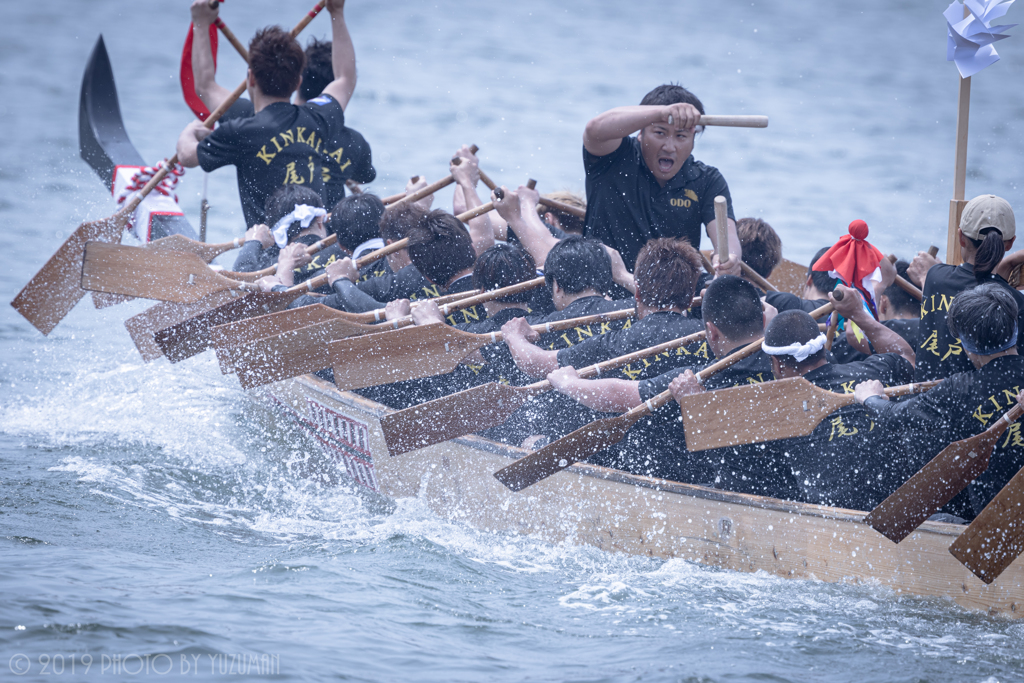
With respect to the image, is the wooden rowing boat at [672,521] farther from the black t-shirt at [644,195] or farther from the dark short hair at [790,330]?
the black t-shirt at [644,195]

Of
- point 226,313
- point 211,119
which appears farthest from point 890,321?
point 211,119

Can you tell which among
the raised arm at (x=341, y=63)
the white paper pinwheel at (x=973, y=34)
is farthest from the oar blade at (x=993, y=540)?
the raised arm at (x=341, y=63)

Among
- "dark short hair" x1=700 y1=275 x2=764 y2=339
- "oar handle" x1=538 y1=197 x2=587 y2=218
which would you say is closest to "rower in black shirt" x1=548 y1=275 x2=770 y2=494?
"dark short hair" x1=700 y1=275 x2=764 y2=339

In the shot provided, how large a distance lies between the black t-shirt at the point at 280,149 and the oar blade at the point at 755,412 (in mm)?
2966

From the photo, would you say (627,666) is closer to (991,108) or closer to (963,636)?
(963,636)

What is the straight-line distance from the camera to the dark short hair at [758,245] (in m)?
4.66

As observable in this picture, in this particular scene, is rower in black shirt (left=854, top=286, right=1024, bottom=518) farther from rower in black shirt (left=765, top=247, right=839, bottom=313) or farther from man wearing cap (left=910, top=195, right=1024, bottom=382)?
rower in black shirt (left=765, top=247, right=839, bottom=313)

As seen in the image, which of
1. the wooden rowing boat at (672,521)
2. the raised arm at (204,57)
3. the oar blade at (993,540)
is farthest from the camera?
the raised arm at (204,57)

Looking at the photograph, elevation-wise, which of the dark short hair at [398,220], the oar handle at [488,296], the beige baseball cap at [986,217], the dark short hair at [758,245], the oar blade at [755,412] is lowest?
the oar blade at [755,412]

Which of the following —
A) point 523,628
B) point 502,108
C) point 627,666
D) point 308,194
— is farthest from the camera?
point 502,108

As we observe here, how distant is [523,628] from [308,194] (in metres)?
2.91

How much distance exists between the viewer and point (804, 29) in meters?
20.8

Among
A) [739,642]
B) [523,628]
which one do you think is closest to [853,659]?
[739,642]

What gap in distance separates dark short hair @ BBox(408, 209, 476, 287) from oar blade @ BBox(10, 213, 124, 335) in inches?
72.7
